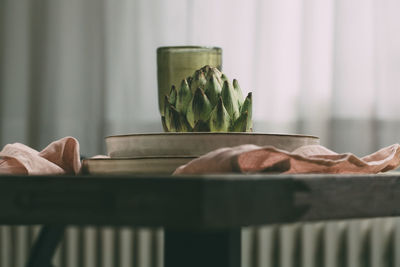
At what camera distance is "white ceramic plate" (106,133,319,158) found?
503mm

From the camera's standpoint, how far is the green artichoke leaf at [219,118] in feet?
1.85

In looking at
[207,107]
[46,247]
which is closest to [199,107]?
[207,107]

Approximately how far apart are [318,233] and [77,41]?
966mm

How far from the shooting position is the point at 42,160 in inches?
23.0

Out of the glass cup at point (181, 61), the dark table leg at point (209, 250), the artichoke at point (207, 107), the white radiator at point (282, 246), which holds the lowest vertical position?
the white radiator at point (282, 246)

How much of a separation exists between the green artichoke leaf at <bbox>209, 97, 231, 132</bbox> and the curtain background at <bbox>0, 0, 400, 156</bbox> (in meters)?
1.13

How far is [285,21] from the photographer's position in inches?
66.4

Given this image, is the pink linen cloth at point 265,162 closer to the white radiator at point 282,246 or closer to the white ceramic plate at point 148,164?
the white ceramic plate at point 148,164

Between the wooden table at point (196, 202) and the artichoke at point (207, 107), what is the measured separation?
16cm

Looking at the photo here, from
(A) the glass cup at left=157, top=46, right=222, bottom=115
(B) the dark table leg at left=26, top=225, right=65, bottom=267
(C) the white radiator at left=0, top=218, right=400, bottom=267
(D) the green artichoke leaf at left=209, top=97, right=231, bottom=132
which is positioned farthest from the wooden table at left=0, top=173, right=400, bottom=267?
(C) the white radiator at left=0, top=218, right=400, bottom=267

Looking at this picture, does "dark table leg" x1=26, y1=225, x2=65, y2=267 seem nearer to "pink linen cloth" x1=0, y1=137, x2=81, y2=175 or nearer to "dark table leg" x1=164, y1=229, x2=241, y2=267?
"pink linen cloth" x1=0, y1=137, x2=81, y2=175

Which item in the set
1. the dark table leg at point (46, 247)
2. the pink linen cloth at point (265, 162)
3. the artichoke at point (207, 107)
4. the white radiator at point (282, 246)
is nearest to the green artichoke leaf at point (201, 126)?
the artichoke at point (207, 107)

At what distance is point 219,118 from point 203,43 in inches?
46.8

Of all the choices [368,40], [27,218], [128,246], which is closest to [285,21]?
[368,40]
